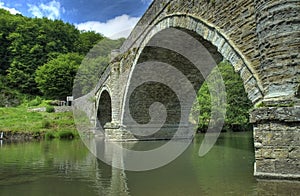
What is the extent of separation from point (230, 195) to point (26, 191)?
3827mm

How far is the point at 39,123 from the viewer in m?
25.1

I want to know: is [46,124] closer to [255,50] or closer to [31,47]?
[255,50]

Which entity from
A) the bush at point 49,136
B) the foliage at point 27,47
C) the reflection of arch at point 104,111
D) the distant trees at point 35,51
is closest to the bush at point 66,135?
the bush at point 49,136

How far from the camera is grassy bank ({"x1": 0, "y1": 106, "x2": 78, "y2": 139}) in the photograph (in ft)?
75.6

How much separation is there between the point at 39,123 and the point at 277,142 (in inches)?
886

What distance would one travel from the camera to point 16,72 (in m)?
40.7

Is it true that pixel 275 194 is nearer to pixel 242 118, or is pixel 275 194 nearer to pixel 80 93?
pixel 242 118

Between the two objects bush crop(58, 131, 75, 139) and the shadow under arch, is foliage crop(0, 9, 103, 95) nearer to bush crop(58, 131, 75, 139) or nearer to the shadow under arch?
bush crop(58, 131, 75, 139)

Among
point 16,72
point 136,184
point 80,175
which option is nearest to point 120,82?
point 80,175

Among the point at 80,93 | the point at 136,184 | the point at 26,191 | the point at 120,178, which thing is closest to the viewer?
the point at 26,191

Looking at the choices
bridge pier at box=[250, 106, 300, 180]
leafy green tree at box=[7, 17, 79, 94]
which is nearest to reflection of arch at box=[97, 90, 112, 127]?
leafy green tree at box=[7, 17, 79, 94]

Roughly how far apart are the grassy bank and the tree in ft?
28.7

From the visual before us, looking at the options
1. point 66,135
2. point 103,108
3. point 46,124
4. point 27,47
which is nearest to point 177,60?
point 66,135

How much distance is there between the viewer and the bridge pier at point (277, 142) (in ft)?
17.2
